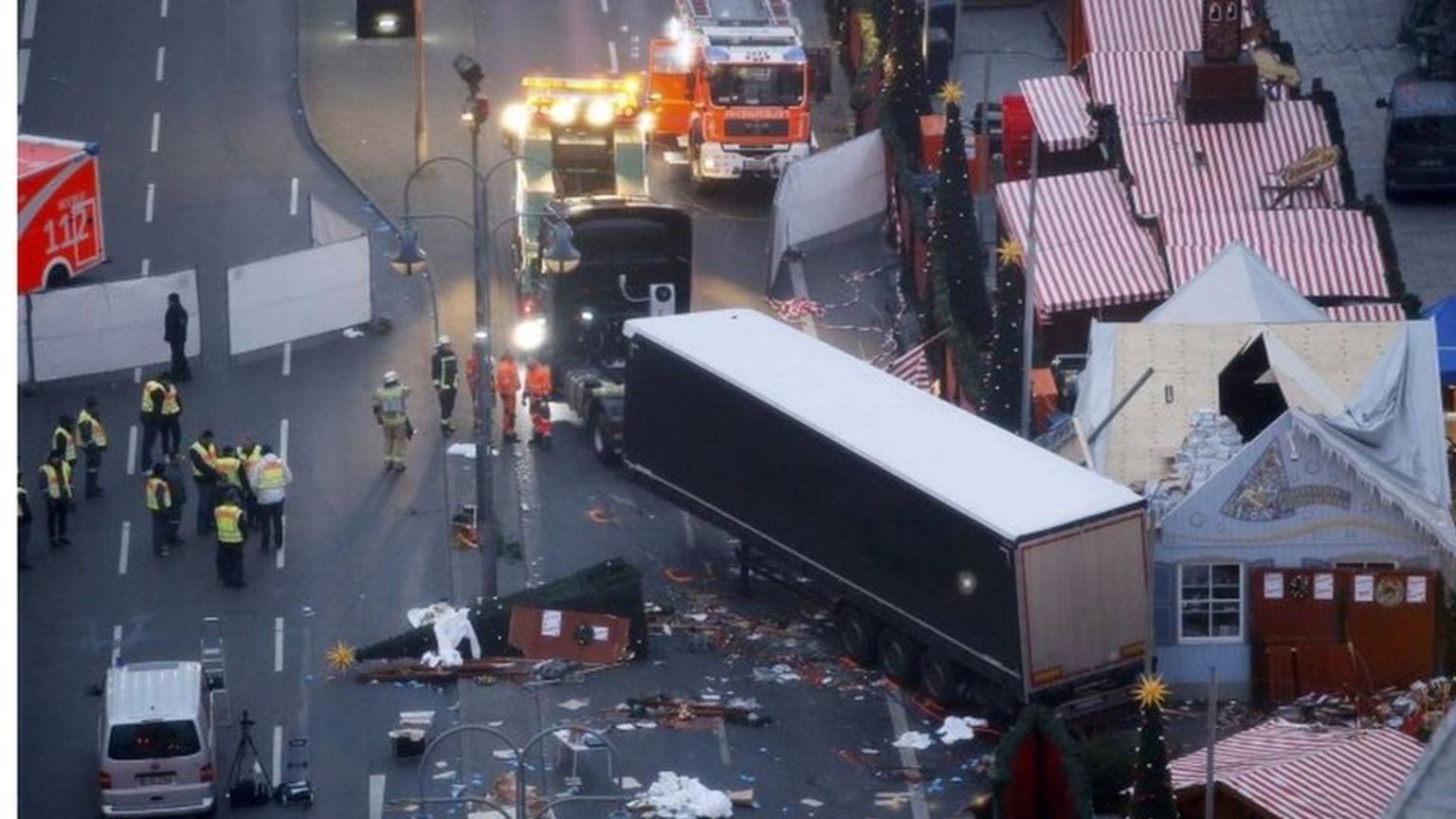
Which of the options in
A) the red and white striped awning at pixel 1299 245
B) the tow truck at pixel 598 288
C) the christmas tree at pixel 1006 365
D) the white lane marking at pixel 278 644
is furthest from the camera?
the red and white striped awning at pixel 1299 245

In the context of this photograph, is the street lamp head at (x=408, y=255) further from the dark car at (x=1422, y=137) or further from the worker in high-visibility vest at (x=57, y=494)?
the dark car at (x=1422, y=137)

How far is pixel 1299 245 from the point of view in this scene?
218 feet

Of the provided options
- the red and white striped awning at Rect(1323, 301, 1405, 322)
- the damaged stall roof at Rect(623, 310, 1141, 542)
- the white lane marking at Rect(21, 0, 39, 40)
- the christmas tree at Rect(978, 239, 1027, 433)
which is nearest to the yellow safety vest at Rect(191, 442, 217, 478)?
the damaged stall roof at Rect(623, 310, 1141, 542)

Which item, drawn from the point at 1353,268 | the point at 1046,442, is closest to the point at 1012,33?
the point at 1353,268

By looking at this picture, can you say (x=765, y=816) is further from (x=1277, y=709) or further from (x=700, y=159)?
(x=700, y=159)

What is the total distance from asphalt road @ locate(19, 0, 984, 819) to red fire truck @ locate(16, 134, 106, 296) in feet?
6.77

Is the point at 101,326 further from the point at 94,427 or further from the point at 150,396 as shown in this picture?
the point at 94,427

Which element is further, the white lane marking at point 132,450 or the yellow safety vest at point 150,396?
the white lane marking at point 132,450

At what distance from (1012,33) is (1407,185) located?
11228 mm

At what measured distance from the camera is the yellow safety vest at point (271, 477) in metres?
59.4

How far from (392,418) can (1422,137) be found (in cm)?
2080

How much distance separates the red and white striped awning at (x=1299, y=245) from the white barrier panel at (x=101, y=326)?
16.0m

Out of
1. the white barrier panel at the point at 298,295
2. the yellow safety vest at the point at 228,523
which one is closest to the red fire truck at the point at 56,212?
the white barrier panel at the point at 298,295

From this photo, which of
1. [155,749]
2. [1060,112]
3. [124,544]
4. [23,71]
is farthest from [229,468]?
[23,71]
